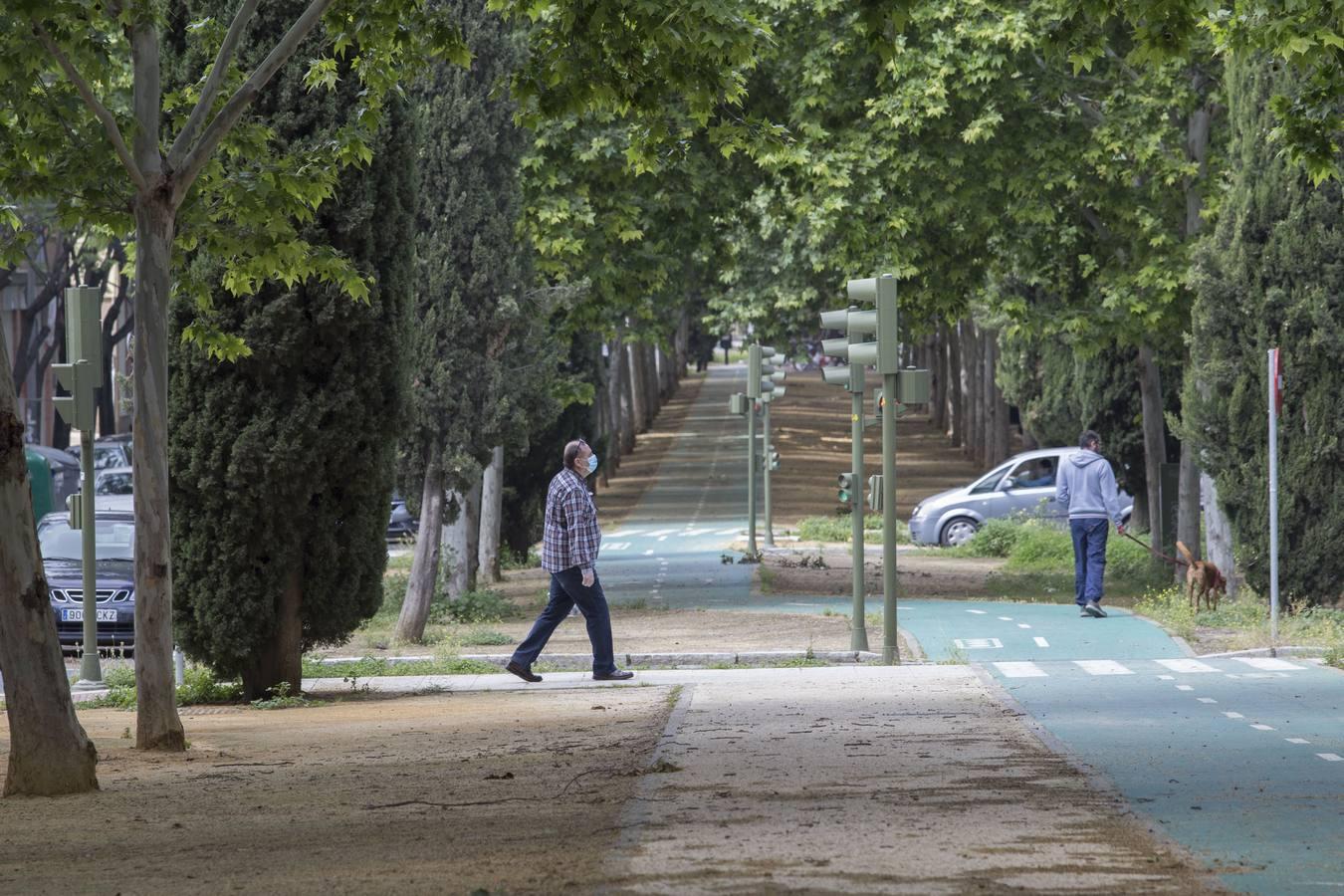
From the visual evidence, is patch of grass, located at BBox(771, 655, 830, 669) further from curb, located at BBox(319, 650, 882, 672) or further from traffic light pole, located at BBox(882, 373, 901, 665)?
traffic light pole, located at BBox(882, 373, 901, 665)

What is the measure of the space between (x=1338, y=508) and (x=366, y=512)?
35.4 feet

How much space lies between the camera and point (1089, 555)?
877 inches

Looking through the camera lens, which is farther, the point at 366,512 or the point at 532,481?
the point at 532,481

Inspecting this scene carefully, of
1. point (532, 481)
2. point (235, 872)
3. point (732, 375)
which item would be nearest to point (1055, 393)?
point (532, 481)

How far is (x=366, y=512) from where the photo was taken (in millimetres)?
14672

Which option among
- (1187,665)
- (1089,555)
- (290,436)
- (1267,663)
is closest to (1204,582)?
(1089,555)

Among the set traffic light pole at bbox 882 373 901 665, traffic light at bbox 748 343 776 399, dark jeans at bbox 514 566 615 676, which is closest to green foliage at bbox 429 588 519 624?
traffic light pole at bbox 882 373 901 665

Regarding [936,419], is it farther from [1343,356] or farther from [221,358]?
[221,358]

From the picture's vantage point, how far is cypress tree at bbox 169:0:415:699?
14102 millimetres

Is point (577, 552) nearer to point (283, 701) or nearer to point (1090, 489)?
point (283, 701)

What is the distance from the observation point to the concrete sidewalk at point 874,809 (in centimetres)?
659

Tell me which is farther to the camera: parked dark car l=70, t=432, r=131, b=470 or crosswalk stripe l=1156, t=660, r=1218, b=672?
parked dark car l=70, t=432, r=131, b=470

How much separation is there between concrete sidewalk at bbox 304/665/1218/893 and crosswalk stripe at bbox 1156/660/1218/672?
319 cm

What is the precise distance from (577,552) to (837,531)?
26.7m
